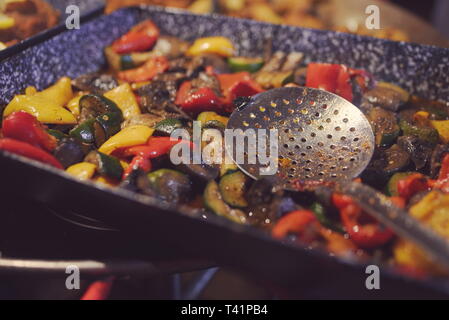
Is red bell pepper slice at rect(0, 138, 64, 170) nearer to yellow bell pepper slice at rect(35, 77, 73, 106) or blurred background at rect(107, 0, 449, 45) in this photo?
yellow bell pepper slice at rect(35, 77, 73, 106)

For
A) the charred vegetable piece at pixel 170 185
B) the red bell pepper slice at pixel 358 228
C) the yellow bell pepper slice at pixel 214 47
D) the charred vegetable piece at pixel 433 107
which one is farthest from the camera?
the yellow bell pepper slice at pixel 214 47

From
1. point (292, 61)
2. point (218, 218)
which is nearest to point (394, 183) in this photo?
point (218, 218)

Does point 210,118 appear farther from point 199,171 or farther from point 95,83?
point 95,83

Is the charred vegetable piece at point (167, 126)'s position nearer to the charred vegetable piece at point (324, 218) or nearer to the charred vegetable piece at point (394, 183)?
the charred vegetable piece at point (324, 218)

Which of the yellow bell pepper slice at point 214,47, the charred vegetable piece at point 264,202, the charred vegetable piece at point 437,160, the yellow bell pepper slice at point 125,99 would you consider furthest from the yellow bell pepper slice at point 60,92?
the charred vegetable piece at point 437,160

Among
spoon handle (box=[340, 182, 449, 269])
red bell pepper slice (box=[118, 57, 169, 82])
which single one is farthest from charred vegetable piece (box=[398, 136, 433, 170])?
red bell pepper slice (box=[118, 57, 169, 82])

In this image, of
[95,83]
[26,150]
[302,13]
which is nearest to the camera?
[26,150]

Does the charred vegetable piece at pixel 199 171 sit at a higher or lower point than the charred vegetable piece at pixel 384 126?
lower

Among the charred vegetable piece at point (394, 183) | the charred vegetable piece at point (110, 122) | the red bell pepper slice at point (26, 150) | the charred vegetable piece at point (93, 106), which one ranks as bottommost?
the charred vegetable piece at point (394, 183)
